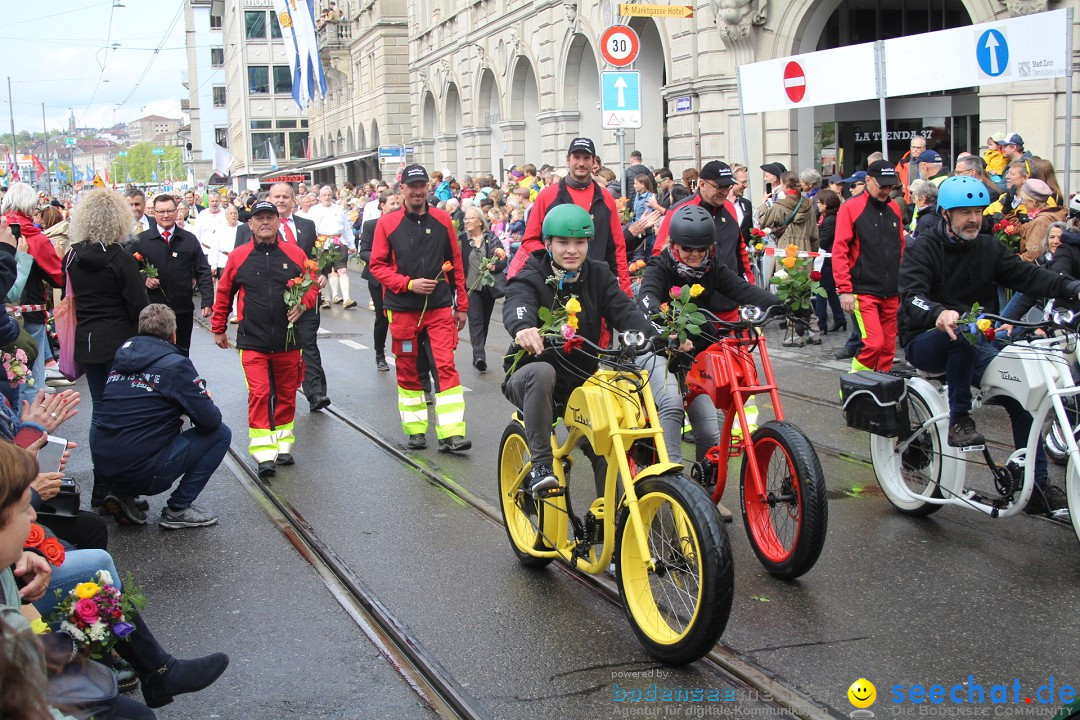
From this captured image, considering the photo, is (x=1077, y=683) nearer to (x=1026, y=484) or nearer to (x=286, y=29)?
(x=1026, y=484)

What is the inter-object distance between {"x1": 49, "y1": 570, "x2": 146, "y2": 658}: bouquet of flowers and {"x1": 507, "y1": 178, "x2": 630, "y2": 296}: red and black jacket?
5.06 meters

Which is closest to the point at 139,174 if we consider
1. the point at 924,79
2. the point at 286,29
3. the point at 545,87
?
the point at 286,29

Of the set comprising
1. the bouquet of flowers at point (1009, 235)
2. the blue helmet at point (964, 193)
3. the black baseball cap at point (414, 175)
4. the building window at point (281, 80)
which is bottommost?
the bouquet of flowers at point (1009, 235)

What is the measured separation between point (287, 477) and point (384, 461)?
28.8 inches

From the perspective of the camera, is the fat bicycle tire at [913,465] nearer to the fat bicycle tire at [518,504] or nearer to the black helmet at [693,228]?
the black helmet at [693,228]

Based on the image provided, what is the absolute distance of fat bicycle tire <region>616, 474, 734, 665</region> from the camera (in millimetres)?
4324

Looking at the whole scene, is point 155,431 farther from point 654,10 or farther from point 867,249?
point 654,10

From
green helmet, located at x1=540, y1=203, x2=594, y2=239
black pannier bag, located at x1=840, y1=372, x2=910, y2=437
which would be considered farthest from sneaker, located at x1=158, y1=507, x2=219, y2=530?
black pannier bag, located at x1=840, y1=372, x2=910, y2=437

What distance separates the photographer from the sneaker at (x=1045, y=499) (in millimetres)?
5742

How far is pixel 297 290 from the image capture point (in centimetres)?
867

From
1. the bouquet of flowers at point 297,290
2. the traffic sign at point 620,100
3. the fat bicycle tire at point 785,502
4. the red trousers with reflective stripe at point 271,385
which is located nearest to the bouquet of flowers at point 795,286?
the fat bicycle tire at point 785,502

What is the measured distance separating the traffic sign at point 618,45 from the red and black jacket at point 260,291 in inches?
315

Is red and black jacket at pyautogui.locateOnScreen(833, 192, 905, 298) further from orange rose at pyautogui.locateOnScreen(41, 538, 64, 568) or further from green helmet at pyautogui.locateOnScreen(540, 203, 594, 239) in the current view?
orange rose at pyautogui.locateOnScreen(41, 538, 64, 568)

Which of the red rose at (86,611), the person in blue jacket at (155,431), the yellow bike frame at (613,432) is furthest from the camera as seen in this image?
the person in blue jacket at (155,431)
